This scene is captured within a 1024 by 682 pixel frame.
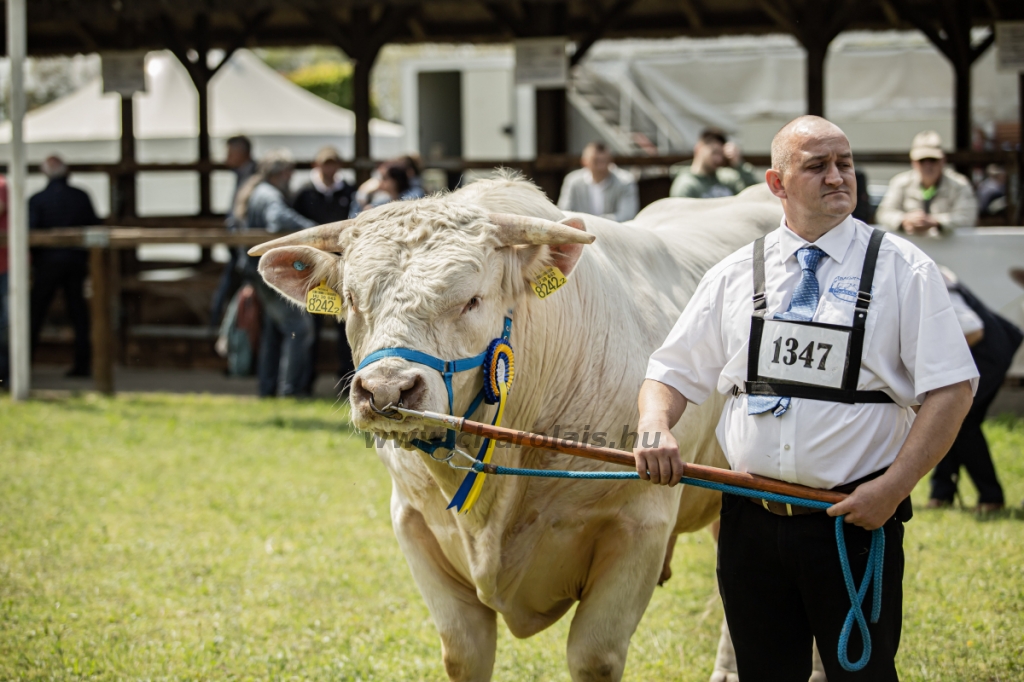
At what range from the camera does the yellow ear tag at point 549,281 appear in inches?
129

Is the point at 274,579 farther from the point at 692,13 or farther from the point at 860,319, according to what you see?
the point at 692,13

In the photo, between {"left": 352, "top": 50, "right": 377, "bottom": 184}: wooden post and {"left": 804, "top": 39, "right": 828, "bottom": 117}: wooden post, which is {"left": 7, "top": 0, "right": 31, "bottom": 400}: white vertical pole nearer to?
{"left": 352, "top": 50, "right": 377, "bottom": 184}: wooden post

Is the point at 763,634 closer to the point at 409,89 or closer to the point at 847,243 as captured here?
the point at 847,243

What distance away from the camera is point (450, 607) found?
3.57 metres

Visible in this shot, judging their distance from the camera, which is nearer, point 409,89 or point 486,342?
point 486,342

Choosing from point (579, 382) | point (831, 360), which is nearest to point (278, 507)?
point (579, 382)

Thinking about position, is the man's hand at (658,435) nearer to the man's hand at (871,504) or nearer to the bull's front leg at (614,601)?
the man's hand at (871,504)

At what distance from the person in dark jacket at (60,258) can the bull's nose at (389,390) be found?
9.22m

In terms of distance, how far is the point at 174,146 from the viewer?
22656 millimetres

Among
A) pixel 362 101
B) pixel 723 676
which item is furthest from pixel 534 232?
pixel 362 101

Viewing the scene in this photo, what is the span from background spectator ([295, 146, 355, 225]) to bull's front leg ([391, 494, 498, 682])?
6.45 m

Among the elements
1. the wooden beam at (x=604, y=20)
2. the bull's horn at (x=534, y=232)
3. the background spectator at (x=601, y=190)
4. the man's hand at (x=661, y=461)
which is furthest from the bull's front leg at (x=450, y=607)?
the wooden beam at (x=604, y=20)

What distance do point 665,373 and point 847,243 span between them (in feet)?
1.81

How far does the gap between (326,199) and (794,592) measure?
7772mm
